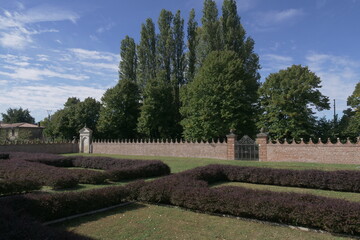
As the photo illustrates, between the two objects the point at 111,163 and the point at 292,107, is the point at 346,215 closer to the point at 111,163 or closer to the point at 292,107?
the point at 111,163

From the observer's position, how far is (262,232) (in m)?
6.52

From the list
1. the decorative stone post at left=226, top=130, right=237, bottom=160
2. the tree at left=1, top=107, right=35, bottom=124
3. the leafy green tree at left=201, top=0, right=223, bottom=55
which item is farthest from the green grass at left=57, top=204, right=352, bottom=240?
the tree at left=1, top=107, right=35, bottom=124

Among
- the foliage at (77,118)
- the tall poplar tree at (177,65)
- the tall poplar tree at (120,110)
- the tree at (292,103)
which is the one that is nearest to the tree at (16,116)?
the foliage at (77,118)

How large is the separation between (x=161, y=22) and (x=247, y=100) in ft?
64.7

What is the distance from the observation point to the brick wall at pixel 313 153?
21745mm

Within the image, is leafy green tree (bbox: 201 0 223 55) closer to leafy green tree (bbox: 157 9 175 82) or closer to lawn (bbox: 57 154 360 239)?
leafy green tree (bbox: 157 9 175 82)

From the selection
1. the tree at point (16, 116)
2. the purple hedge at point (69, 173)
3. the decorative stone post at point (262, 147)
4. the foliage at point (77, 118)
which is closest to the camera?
the purple hedge at point (69, 173)

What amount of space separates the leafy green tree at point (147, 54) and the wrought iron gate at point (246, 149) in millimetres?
23256

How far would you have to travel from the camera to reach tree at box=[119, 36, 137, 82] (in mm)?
48281

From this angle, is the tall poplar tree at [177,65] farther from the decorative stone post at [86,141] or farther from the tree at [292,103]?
the tree at [292,103]

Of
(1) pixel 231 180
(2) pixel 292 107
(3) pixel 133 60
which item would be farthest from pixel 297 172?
(3) pixel 133 60

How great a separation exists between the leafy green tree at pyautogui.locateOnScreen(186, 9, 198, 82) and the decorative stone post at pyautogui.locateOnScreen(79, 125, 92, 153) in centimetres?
1686

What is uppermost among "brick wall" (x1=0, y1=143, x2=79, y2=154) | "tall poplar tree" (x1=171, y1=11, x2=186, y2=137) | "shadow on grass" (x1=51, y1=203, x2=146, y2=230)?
"tall poplar tree" (x1=171, y1=11, x2=186, y2=137)

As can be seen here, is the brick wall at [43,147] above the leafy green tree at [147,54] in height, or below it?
below
